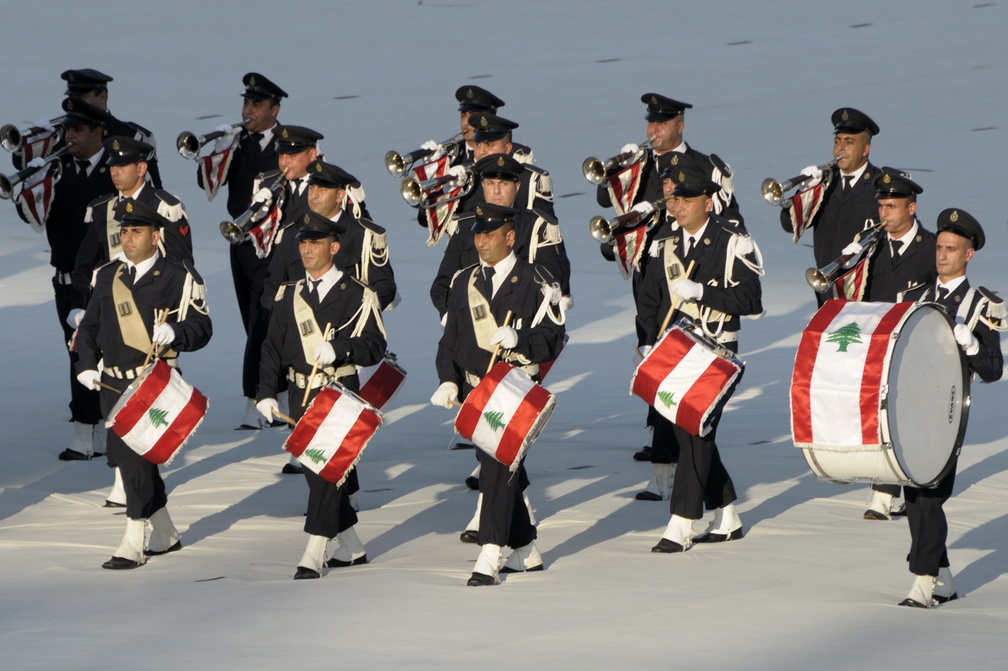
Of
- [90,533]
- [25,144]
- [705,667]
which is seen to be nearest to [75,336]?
[90,533]

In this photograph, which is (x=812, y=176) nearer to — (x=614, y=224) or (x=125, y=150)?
(x=614, y=224)

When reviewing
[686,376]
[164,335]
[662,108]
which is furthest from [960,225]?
[164,335]

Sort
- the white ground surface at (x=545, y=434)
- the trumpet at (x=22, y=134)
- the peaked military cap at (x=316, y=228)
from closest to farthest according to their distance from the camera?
the white ground surface at (x=545, y=434) < the peaked military cap at (x=316, y=228) < the trumpet at (x=22, y=134)

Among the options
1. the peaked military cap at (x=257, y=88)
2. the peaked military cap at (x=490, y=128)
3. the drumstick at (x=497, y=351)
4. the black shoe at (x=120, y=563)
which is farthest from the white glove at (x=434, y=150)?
the black shoe at (x=120, y=563)

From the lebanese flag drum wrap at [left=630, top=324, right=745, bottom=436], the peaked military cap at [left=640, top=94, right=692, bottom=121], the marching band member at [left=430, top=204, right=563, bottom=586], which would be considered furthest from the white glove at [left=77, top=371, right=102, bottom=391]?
the peaked military cap at [left=640, top=94, right=692, bottom=121]

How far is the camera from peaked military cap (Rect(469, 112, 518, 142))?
10.9 metres

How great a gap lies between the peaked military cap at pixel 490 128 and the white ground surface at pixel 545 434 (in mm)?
1908

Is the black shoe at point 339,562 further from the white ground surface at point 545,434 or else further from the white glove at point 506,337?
the white glove at point 506,337

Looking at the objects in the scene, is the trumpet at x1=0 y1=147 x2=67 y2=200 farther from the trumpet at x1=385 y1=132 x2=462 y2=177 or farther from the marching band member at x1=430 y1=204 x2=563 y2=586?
the marching band member at x1=430 y1=204 x2=563 y2=586

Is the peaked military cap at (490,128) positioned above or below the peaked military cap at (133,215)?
above

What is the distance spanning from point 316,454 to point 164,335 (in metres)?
0.99

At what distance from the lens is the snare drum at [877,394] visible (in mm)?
7664

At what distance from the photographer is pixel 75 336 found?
9.23 metres

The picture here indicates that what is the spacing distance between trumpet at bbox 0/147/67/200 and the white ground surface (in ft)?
5.08
